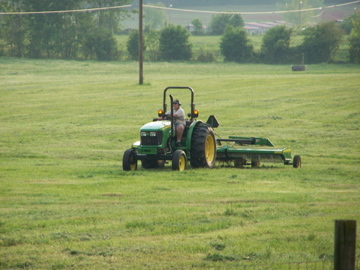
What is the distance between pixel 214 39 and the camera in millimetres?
107625

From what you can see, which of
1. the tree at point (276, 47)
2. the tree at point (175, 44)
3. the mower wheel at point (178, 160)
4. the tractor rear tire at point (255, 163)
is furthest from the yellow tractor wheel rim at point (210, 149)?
the tree at point (175, 44)

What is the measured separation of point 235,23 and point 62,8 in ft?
144

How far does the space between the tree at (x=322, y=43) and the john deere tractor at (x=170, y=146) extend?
60.1 m

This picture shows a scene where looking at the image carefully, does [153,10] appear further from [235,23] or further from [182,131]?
[182,131]

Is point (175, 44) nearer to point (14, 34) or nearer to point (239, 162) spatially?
point (14, 34)

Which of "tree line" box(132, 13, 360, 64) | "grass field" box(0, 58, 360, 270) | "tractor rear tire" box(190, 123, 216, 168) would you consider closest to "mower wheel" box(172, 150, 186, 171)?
"grass field" box(0, 58, 360, 270)

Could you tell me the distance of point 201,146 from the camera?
641 inches

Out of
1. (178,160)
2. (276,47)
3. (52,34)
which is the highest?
(52,34)

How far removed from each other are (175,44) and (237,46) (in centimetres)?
685

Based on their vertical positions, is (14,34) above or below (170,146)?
above

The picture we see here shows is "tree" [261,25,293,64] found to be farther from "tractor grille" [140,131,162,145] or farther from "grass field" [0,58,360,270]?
"tractor grille" [140,131,162,145]

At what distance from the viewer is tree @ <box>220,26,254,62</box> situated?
7688 cm

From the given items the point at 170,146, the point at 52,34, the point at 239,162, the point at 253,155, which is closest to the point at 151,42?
the point at 52,34

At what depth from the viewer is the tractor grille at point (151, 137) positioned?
52.9 ft
